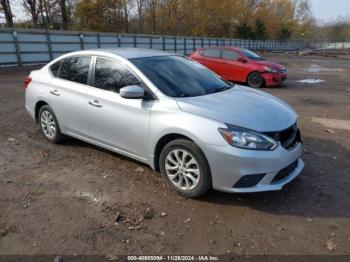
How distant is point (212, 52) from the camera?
14.4 meters

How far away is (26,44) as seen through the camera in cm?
1859

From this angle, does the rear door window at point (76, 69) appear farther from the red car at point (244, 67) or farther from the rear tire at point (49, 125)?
the red car at point (244, 67)

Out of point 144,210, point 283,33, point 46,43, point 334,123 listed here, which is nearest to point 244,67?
point 334,123

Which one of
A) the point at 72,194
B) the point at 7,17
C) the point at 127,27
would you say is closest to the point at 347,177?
the point at 72,194

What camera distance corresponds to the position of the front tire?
149 inches

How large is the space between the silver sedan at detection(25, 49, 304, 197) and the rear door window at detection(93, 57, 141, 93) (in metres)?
0.01

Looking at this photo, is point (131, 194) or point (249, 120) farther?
point (131, 194)

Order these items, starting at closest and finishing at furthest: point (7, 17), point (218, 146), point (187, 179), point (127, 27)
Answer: point (218, 146) < point (187, 179) < point (7, 17) < point (127, 27)

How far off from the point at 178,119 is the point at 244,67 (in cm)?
1002

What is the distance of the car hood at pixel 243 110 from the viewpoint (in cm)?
375

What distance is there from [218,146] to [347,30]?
113 meters

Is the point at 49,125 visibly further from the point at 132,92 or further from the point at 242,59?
the point at 242,59

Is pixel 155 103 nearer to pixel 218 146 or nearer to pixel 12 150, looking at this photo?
pixel 218 146

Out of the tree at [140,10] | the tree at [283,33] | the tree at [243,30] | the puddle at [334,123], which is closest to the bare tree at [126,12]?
the tree at [140,10]
